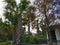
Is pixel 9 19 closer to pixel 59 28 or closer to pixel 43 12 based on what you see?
pixel 43 12

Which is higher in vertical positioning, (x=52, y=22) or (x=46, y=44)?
(x=52, y=22)

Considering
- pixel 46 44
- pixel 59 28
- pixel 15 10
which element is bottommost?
pixel 46 44

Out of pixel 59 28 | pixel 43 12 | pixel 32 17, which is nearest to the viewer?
pixel 43 12

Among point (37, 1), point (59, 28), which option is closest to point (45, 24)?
point (37, 1)

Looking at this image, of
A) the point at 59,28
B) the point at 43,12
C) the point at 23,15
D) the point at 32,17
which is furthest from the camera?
the point at 59,28

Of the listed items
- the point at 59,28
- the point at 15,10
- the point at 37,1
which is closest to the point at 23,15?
→ the point at 15,10

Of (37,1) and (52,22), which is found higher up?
(37,1)

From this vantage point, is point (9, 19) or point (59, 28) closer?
point (9, 19)

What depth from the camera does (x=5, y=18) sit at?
2831 cm

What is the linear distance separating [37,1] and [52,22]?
3.29 metres

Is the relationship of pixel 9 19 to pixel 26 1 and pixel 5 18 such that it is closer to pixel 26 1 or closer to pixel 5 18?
pixel 5 18

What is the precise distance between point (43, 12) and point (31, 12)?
2.85 meters

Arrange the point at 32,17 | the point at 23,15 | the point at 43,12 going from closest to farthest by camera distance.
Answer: the point at 43,12
the point at 32,17
the point at 23,15

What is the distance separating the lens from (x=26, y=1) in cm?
2797
